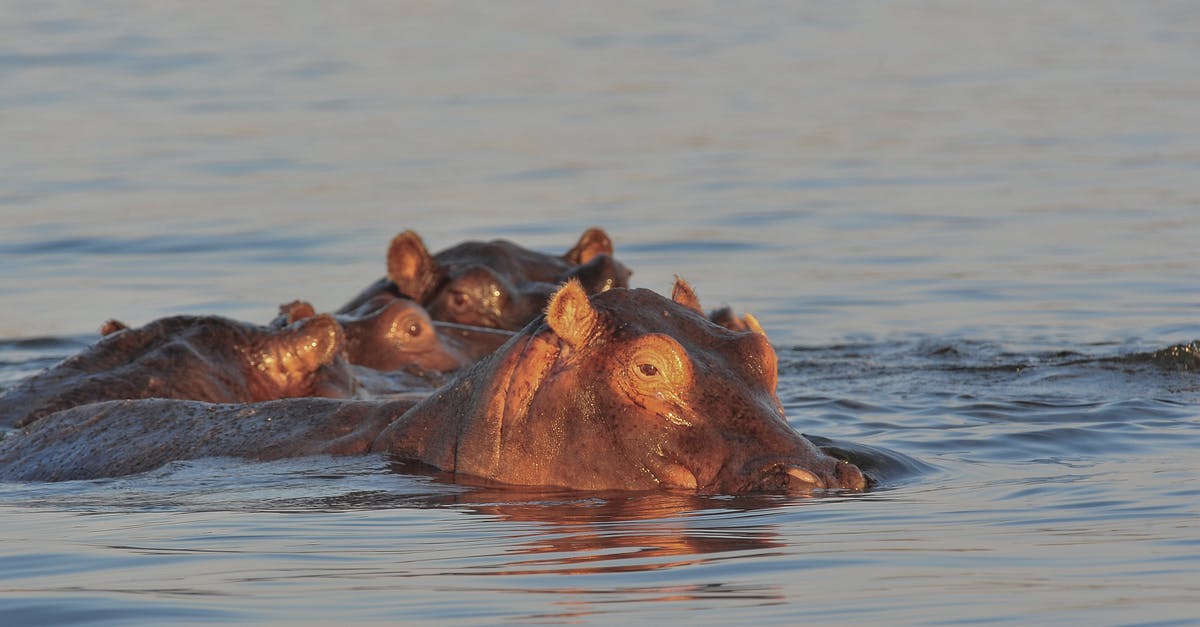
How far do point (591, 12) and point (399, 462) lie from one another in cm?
3163

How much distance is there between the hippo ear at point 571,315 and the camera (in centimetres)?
732

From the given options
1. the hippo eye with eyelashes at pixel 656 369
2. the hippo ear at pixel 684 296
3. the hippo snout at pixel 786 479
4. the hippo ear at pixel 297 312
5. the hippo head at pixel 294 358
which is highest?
the hippo ear at pixel 684 296

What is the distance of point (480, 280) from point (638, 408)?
770cm

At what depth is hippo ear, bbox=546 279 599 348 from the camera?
7324mm

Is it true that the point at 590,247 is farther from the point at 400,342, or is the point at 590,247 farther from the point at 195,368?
the point at 195,368

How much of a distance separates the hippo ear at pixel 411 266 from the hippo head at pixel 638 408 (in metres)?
7.19

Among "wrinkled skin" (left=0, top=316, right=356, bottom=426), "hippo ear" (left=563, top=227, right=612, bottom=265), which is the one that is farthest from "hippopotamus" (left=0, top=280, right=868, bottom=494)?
"hippo ear" (left=563, top=227, right=612, bottom=265)

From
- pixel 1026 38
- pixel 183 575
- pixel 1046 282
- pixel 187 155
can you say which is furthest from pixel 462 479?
pixel 1026 38

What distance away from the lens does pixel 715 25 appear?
121 feet

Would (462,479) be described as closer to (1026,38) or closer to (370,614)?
(370,614)

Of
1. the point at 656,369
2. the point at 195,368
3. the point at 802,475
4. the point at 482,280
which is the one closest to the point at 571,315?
the point at 656,369

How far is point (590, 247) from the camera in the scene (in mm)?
15312

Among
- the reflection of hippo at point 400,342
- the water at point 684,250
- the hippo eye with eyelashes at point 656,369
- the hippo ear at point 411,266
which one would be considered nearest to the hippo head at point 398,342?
the reflection of hippo at point 400,342

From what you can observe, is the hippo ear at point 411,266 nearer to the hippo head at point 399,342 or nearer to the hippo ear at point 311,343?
the hippo head at point 399,342
